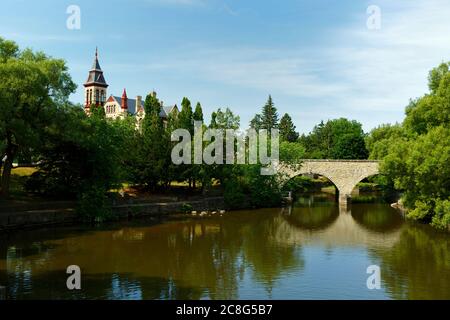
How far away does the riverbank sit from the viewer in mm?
32344

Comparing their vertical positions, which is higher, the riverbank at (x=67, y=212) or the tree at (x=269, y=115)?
the tree at (x=269, y=115)

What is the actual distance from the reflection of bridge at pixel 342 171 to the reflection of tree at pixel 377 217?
2.56 m

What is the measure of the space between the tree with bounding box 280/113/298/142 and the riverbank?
56216 mm

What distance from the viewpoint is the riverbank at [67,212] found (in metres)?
32.3

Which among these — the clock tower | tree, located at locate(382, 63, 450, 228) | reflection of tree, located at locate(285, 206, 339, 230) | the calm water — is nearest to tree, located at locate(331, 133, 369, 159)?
reflection of tree, located at locate(285, 206, 339, 230)

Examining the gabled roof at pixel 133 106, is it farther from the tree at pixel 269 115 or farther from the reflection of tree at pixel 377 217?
the reflection of tree at pixel 377 217

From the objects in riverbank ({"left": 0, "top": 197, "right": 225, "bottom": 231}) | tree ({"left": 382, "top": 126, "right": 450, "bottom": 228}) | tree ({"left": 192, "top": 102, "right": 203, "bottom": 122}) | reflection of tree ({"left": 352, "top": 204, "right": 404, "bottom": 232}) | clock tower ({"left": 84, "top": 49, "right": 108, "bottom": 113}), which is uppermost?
clock tower ({"left": 84, "top": 49, "right": 108, "bottom": 113})

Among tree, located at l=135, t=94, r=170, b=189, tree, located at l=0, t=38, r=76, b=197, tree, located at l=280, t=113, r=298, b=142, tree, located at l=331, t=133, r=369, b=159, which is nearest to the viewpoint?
tree, located at l=0, t=38, r=76, b=197

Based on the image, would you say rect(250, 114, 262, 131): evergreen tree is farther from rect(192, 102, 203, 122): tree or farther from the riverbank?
the riverbank

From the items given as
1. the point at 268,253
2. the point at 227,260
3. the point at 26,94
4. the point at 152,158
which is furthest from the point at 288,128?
the point at 227,260

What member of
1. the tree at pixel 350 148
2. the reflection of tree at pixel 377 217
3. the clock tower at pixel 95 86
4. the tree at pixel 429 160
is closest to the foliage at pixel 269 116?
the tree at pixel 350 148

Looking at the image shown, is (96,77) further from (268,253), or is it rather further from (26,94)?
(268,253)

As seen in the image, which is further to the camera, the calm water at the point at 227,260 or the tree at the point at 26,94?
the tree at the point at 26,94

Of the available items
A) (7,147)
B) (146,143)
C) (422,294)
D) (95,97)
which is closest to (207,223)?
(146,143)
